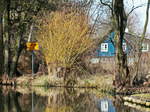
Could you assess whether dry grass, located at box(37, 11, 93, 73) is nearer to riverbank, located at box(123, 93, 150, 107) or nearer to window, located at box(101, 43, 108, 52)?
riverbank, located at box(123, 93, 150, 107)

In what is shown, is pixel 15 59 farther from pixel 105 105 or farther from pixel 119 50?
pixel 105 105

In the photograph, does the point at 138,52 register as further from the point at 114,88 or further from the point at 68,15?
the point at 68,15

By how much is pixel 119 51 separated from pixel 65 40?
5.95 m

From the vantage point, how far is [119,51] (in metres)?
24.7

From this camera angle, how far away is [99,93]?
24.6 meters

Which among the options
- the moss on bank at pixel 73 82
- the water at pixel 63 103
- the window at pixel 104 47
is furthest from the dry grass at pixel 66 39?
the window at pixel 104 47

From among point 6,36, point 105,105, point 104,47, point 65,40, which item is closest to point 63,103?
point 105,105

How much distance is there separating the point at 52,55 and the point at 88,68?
3093 mm

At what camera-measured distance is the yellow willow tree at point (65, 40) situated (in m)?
29.4

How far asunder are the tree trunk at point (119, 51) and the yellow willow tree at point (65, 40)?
5031 millimetres

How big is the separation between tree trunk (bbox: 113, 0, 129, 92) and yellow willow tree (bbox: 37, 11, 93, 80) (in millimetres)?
5031

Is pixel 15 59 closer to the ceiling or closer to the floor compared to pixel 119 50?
closer to the floor

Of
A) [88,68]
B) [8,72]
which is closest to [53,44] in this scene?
[88,68]

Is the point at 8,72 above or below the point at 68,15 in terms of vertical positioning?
below
